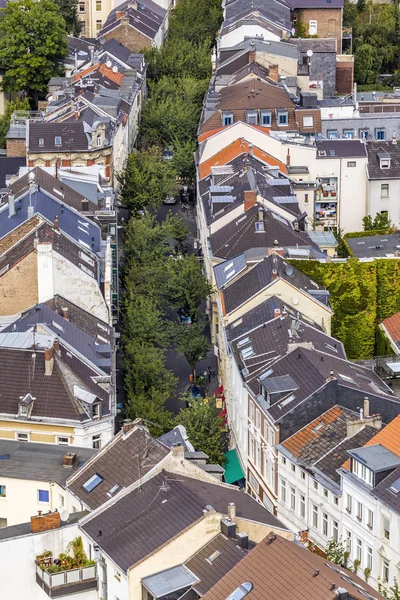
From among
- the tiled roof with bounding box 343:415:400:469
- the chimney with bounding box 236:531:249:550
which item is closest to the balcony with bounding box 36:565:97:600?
the chimney with bounding box 236:531:249:550

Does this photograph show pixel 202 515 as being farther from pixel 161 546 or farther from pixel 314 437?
pixel 314 437

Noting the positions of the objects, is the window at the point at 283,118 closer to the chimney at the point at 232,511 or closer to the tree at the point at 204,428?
the tree at the point at 204,428

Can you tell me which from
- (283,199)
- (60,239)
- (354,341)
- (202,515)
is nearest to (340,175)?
(283,199)

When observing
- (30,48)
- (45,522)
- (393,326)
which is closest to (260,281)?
(393,326)

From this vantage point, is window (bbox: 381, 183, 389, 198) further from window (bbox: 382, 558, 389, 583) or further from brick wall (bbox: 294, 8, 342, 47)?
window (bbox: 382, 558, 389, 583)

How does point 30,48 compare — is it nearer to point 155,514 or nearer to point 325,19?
point 325,19
